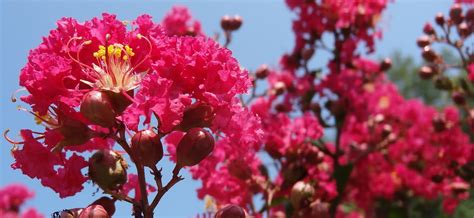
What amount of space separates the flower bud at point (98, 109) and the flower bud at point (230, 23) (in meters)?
1.64

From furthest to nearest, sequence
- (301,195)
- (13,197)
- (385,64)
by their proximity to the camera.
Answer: (13,197)
(385,64)
(301,195)

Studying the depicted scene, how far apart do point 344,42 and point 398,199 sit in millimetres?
933

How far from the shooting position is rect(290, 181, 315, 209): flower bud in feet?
6.76

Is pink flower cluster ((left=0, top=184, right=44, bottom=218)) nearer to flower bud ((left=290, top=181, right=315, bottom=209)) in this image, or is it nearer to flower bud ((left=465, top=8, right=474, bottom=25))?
flower bud ((left=290, top=181, right=315, bottom=209))

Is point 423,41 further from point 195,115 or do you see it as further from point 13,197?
point 13,197

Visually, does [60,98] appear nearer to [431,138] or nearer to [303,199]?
[303,199]

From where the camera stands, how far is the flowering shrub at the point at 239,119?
1.36 metres

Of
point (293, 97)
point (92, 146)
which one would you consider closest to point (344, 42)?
point (293, 97)

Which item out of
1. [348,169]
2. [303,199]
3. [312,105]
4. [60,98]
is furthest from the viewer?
[312,105]

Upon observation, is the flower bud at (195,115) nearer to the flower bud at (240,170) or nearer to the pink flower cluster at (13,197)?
the flower bud at (240,170)

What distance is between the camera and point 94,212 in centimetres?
127

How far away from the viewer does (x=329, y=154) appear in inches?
110

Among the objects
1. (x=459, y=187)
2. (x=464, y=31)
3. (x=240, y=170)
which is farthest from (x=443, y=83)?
(x=240, y=170)

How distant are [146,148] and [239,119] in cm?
25
